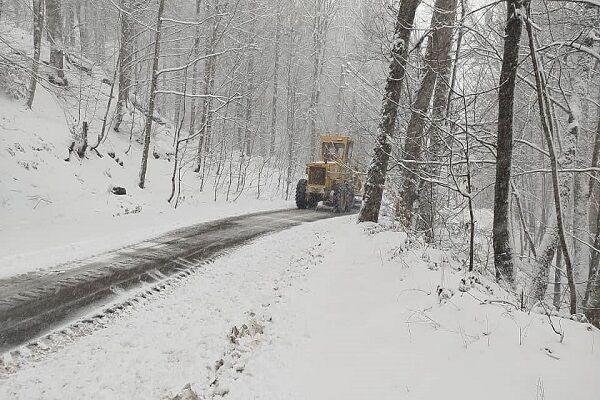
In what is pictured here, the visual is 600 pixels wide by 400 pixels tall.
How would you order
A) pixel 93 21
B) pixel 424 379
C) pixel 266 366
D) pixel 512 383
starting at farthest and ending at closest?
pixel 93 21
pixel 266 366
pixel 424 379
pixel 512 383

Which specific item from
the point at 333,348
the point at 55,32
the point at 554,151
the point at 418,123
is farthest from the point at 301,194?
the point at 333,348

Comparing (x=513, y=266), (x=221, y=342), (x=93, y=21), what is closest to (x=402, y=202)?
(x=513, y=266)

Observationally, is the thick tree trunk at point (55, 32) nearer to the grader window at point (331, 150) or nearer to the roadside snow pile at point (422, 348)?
the grader window at point (331, 150)

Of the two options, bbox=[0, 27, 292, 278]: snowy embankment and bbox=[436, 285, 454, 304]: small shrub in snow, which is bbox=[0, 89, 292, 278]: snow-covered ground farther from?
bbox=[436, 285, 454, 304]: small shrub in snow

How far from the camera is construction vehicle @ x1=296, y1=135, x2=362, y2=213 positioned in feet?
58.1

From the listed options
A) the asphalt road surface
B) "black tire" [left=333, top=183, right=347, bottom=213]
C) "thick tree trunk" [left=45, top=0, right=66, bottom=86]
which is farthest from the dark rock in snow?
"black tire" [left=333, top=183, right=347, bottom=213]

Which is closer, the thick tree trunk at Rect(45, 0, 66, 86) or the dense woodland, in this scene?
the dense woodland

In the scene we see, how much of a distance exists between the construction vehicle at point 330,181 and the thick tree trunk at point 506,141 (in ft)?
37.5

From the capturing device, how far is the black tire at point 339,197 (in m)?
17.4

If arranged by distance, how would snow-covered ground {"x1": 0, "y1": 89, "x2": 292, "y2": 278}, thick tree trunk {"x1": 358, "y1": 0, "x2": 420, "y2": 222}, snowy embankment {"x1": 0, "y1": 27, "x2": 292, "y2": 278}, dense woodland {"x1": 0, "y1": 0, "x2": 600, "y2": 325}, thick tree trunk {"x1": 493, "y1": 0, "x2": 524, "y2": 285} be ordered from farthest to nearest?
1. thick tree trunk {"x1": 358, "y1": 0, "x2": 420, "y2": 222}
2. snowy embankment {"x1": 0, "y1": 27, "x2": 292, "y2": 278}
3. snow-covered ground {"x1": 0, "y1": 89, "x2": 292, "y2": 278}
4. dense woodland {"x1": 0, "y1": 0, "x2": 600, "y2": 325}
5. thick tree trunk {"x1": 493, "y1": 0, "x2": 524, "y2": 285}

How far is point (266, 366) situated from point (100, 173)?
1325 centimetres

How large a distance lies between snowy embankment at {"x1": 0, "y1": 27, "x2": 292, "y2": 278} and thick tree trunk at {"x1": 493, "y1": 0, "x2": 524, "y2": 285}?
21.6 feet

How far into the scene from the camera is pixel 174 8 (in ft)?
91.7

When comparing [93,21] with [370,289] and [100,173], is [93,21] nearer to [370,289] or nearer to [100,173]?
[100,173]
